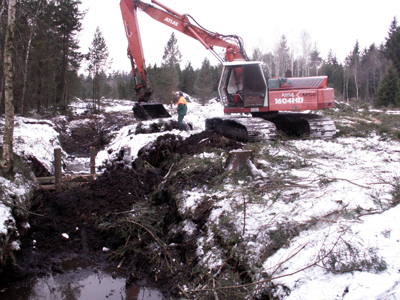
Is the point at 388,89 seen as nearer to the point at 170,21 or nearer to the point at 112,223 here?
the point at 170,21

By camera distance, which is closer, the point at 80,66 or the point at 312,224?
the point at 312,224

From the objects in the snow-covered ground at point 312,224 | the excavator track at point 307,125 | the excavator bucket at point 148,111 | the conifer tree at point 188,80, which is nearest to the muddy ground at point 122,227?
the snow-covered ground at point 312,224

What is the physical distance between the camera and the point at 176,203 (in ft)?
18.0

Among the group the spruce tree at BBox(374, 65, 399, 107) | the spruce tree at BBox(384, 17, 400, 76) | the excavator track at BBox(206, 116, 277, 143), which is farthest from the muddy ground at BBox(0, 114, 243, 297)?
the spruce tree at BBox(384, 17, 400, 76)

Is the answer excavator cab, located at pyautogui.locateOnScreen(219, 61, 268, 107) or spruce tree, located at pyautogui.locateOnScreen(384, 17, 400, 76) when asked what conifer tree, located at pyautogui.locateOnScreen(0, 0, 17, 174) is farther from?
spruce tree, located at pyautogui.locateOnScreen(384, 17, 400, 76)

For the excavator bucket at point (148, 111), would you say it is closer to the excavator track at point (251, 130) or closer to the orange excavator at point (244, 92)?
the orange excavator at point (244, 92)

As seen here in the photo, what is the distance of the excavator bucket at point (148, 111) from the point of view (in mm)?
11844

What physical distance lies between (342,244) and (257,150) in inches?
147

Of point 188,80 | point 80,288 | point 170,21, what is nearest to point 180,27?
point 170,21

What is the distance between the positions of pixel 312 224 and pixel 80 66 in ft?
89.9

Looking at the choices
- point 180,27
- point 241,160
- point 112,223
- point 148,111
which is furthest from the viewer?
point 148,111

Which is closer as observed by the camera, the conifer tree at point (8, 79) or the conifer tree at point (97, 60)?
the conifer tree at point (8, 79)

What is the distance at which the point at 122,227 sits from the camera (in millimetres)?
5707

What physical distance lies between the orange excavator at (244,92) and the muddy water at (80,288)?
482 centimetres
